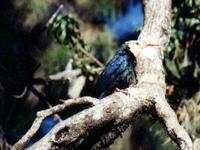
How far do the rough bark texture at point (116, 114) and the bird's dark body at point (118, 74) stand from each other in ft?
0.97

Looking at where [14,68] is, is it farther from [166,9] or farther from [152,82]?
[152,82]

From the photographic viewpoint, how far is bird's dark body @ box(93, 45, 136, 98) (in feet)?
13.3

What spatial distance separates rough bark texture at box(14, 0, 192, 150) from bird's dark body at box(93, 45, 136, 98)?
29cm

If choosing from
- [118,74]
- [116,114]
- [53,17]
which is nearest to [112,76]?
[118,74]

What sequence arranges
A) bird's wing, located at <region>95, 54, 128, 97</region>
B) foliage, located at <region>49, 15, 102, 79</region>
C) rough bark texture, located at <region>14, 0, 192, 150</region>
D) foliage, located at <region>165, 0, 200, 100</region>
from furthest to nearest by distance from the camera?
foliage, located at <region>49, 15, 102, 79</region>, foliage, located at <region>165, 0, 200, 100</region>, bird's wing, located at <region>95, 54, 128, 97</region>, rough bark texture, located at <region>14, 0, 192, 150</region>

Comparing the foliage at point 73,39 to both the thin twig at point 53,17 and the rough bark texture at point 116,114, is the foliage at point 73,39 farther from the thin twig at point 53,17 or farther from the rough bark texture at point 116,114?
the rough bark texture at point 116,114

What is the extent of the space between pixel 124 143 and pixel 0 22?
4.78 ft

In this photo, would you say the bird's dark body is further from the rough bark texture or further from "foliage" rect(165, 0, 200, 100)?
"foliage" rect(165, 0, 200, 100)

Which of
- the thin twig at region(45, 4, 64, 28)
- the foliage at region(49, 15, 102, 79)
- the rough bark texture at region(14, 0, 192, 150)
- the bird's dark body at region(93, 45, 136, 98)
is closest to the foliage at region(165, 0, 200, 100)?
the foliage at region(49, 15, 102, 79)

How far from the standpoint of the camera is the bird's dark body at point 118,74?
13.3 feet

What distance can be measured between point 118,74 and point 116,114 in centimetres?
96

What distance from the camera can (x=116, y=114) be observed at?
3.24 meters

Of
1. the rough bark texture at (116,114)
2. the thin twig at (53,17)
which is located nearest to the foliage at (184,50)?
the thin twig at (53,17)

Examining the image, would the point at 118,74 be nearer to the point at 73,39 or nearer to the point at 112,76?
the point at 112,76
